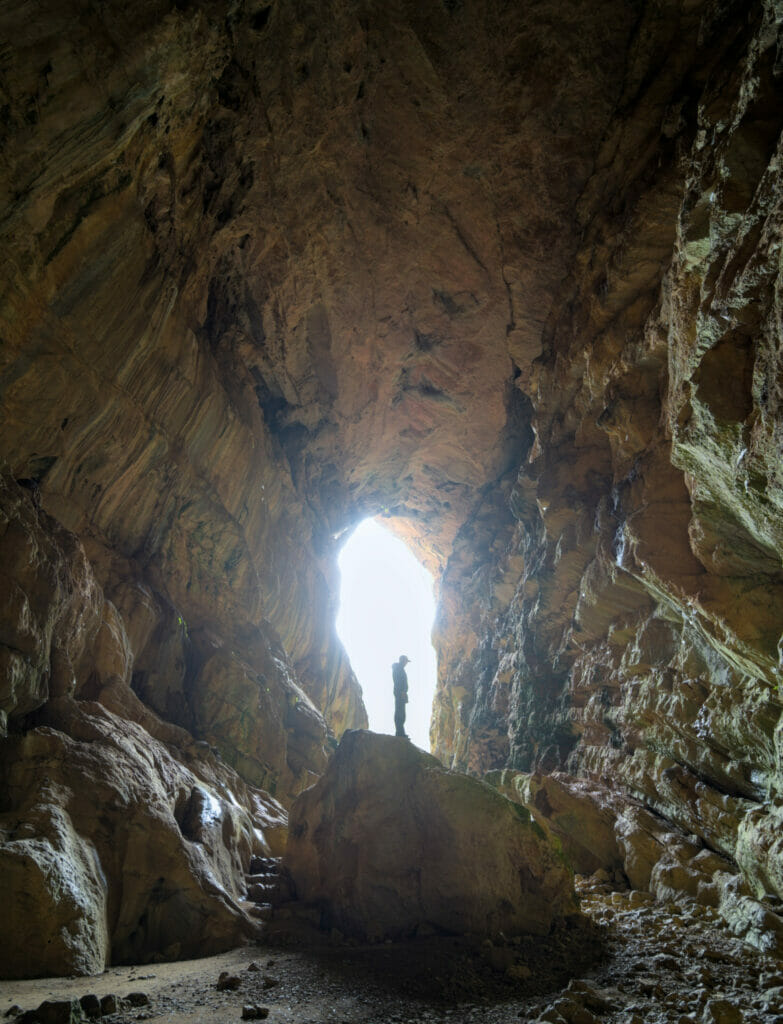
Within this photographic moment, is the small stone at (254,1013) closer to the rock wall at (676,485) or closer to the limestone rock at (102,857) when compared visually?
the limestone rock at (102,857)

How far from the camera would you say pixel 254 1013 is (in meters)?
4.18

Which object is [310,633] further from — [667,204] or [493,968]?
[667,204]

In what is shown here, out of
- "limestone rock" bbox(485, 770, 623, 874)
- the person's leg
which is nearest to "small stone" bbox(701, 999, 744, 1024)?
"limestone rock" bbox(485, 770, 623, 874)

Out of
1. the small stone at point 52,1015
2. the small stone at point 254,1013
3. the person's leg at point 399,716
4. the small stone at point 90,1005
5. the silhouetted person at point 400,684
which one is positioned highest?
the silhouetted person at point 400,684

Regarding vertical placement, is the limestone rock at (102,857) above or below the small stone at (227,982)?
above

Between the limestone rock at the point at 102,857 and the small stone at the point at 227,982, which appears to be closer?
the small stone at the point at 227,982

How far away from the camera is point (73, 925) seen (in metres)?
5.20

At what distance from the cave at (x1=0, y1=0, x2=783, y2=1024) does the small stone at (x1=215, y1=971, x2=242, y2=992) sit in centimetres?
35

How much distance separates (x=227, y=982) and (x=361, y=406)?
14806mm

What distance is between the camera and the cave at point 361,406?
5598 millimetres

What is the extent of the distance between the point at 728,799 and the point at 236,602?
1157 cm

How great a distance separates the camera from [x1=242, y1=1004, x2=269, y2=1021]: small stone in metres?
4.14

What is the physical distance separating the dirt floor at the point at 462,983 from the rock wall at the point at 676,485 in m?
1.86

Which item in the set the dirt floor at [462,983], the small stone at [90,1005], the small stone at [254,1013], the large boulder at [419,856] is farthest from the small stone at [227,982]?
the large boulder at [419,856]
